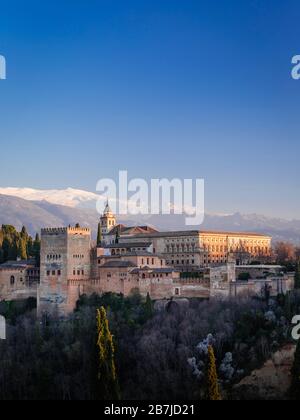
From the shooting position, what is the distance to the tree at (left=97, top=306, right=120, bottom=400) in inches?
1390

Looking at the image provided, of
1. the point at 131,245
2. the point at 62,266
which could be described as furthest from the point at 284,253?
the point at 62,266

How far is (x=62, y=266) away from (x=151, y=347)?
7331 millimetres

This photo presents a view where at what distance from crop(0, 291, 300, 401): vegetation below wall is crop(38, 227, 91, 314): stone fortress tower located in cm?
126

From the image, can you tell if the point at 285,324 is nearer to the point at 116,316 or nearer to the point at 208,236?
the point at 116,316

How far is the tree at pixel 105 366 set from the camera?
3531 cm

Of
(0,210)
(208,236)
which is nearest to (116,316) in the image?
(208,236)

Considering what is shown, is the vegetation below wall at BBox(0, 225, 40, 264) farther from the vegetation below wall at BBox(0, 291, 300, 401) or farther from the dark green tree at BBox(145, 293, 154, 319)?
the dark green tree at BBox(145, 293, 154, 319)

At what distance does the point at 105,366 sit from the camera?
35688 mm

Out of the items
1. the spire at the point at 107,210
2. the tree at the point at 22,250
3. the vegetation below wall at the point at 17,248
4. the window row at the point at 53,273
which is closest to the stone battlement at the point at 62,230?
the window row at the point at 53,273

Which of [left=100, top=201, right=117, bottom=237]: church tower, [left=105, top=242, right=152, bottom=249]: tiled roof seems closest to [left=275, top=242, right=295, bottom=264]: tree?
[left=105, top=242, right=152, bottom=249]: tiled roof

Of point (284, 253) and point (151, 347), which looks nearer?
point (151, 347)

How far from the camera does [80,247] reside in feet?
152

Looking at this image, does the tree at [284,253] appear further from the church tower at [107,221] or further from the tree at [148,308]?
the tree at [148,308]

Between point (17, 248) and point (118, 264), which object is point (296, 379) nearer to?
point (118, 264)
